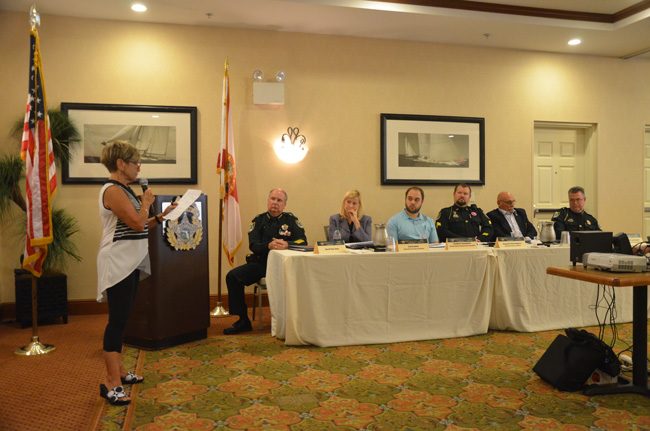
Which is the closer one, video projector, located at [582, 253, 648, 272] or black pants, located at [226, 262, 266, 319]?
video projector, located at [582, 253, 648, 272]

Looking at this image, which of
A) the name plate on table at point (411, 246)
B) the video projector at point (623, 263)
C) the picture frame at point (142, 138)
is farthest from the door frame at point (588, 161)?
the picture frame at point (142, 138)

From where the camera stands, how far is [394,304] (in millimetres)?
4203

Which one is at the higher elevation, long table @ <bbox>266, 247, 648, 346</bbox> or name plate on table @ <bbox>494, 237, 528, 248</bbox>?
name plate on table @ <bbox>494, 237, 528, 248</bbox>

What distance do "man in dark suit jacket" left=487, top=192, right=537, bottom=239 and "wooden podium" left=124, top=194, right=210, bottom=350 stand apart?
2995 mm

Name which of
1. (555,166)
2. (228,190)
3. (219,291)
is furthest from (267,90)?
(555,166)

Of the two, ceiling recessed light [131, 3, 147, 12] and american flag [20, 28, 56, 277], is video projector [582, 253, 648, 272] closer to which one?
american flag [20, 28, 56, 277]

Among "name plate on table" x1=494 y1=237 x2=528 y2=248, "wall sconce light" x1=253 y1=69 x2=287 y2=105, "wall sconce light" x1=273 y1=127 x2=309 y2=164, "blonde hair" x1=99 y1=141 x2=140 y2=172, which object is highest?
"wall sconce light" x1=253 y1=69 x2=287 y2=105

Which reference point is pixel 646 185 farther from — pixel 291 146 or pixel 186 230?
pixel 186 230

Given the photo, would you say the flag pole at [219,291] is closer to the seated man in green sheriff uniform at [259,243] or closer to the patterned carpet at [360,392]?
the seated man in green sheriff uniform at [259,243]

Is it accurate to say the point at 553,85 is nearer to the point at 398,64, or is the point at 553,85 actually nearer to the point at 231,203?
the point at 398,64

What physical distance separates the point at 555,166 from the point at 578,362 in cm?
439

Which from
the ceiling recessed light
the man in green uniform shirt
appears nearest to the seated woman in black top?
the man in green uniform shirt

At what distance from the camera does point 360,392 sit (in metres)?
3.17

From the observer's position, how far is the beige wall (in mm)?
5402
